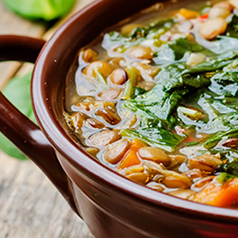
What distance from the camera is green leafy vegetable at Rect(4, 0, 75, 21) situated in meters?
3.66

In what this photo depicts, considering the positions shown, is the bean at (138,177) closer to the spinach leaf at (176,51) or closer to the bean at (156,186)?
the bean at (156,186)

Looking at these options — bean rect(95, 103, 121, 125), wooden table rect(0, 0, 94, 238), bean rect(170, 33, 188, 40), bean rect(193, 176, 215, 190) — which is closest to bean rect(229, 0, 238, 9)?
bean rect(170, 33, 188, 40)

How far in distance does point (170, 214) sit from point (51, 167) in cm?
74

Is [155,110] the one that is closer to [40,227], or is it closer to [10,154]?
[40,227]

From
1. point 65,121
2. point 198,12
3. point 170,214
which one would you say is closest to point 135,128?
point 65,121

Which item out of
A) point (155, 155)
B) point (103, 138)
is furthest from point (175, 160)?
→ point (103, 138)

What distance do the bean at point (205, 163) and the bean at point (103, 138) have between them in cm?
31

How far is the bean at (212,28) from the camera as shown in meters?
2.32

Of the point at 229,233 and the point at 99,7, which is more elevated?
the point at 99,7

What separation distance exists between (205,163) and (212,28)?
0.90 meters

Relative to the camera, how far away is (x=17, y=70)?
3.40 m

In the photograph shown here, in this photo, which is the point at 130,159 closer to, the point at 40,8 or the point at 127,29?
the point at 127,29

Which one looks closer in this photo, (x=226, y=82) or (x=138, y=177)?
(x=138, y=177)

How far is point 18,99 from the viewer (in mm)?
2924
